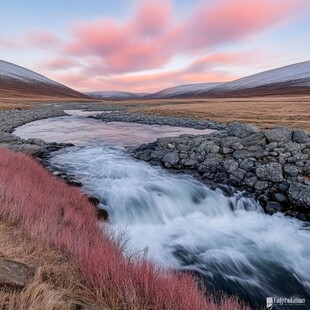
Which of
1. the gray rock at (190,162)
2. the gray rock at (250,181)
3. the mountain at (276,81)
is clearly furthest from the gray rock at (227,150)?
the mountain at (276,81)

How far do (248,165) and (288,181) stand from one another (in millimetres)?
1811

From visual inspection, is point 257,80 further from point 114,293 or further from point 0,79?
point 114,293

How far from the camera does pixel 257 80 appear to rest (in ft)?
606

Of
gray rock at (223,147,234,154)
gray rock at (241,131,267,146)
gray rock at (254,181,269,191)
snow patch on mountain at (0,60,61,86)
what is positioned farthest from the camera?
snow patch on mountain at (0,60,61,86)

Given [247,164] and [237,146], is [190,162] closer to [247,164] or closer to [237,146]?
[237,146]

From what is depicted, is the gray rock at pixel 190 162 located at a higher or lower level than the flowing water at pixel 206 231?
higher

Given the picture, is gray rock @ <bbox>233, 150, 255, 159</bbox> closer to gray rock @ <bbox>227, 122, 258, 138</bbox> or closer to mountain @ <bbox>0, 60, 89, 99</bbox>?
gray rock @ <bbox>227, 122, 258, 138</bbox>

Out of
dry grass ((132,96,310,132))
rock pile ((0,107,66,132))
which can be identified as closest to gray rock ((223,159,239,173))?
dry grass ((132,96,310,132))

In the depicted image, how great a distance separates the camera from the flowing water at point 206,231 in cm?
585

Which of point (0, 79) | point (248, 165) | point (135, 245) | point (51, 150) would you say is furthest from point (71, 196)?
point (0, 79)

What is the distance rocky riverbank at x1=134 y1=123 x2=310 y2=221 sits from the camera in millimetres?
9164

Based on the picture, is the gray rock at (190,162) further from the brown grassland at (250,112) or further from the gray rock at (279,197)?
the brown grassland at (250,112)

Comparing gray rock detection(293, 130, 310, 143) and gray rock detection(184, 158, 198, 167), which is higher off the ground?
gray rock detection(293, 130, 310, 143)

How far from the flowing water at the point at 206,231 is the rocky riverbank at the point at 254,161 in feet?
2.45
